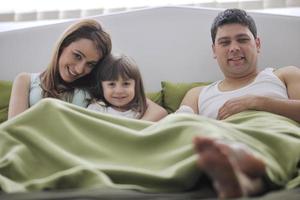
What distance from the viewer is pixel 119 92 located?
1.49 meters

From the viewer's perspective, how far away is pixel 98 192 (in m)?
0.72

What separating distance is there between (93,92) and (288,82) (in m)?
0.66

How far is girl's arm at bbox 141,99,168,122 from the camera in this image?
4.77ft

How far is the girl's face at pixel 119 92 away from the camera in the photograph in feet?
4.90

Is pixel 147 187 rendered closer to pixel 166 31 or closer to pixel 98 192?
pixel 98 192

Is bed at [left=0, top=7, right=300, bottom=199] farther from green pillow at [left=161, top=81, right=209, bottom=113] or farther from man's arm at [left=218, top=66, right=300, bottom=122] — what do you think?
man's arm at [left=218, top=66, right=300, bottom=122]

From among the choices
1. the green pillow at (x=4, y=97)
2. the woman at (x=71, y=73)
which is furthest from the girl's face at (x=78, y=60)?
the green pillow at (x=4, y=97)

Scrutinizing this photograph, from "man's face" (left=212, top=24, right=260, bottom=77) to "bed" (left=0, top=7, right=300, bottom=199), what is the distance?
18cm

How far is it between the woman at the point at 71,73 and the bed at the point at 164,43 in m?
0.17

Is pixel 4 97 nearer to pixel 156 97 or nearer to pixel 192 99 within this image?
pixel 156 97

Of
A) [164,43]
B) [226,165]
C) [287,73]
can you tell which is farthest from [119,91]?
[226,165]

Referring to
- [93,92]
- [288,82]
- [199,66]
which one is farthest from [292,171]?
[199,66]

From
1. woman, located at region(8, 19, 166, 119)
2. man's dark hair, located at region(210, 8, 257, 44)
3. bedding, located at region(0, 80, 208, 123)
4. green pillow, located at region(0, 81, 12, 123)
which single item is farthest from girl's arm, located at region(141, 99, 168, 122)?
green pillow, located at region(0, 81, 12, 123)

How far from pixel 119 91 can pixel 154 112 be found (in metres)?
0.14
